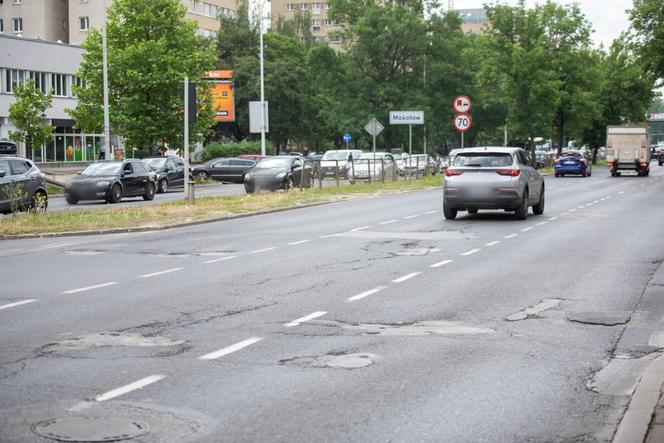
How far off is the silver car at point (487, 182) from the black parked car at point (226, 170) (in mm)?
30886

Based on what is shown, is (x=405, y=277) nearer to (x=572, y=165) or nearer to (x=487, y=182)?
(x=487, y=182)

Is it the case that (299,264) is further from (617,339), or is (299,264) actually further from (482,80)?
(482,80)

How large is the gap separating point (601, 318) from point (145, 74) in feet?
153

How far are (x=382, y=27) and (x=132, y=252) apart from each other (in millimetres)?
64914

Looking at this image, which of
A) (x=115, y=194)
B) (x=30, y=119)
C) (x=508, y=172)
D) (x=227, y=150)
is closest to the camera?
(x=508, y=172)

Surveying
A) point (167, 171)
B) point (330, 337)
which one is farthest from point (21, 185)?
point (330, 337)

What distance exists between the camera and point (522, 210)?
23.6 metres

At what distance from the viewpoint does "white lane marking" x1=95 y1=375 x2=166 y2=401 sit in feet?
21.9

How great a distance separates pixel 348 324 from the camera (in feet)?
31.7

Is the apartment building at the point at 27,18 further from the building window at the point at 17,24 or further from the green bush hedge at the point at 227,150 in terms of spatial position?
the green bush hedge at the point at 227,150

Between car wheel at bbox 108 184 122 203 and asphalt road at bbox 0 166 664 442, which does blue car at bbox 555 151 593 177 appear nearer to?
car wheel at bbox 108 184 122 203

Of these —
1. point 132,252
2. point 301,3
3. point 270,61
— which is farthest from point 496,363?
point 301,3

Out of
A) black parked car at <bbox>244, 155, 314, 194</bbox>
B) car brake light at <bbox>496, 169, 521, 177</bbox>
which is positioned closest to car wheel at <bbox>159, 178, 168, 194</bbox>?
black parked car at <bbox>244, 155, 314, 194</bbox>

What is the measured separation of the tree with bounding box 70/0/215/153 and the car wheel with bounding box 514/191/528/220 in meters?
33.0
